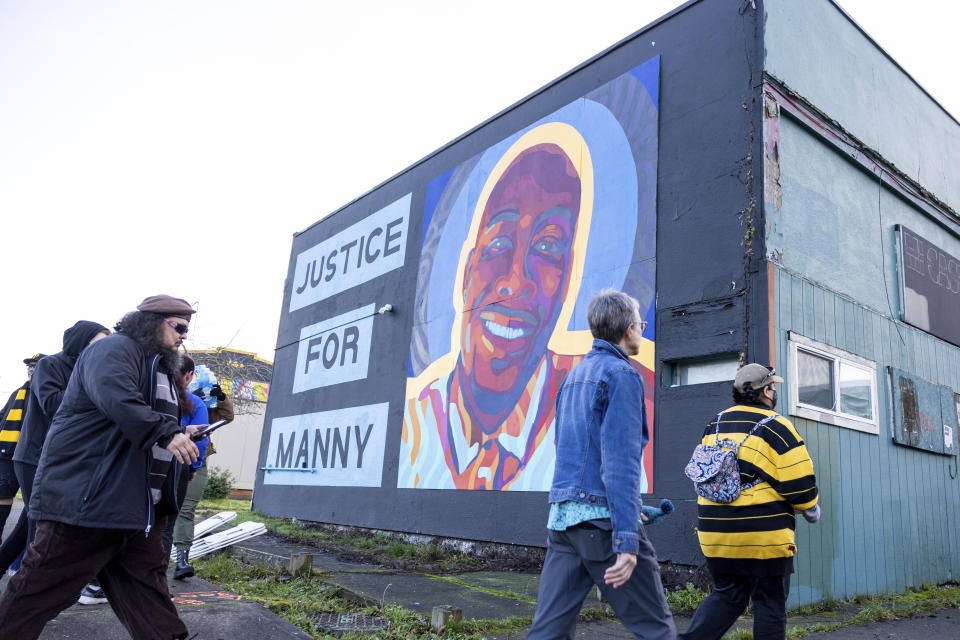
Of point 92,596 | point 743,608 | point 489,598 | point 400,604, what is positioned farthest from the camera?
point 489,598

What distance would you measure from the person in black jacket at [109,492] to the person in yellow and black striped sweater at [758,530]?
258 centimetres

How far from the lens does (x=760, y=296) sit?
233 inches

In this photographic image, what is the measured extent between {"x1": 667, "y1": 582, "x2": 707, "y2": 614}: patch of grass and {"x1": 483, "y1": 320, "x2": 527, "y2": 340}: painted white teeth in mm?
3559

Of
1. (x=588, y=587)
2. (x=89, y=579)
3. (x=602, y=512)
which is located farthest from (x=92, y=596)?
(x=602, y=512)

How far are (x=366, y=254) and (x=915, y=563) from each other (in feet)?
29.6

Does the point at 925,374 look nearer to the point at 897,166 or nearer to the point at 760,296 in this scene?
the point at 897,166

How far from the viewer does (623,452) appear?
2500 millimetres

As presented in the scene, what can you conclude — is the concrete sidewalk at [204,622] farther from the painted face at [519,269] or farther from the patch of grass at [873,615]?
the painted face at [519,269]

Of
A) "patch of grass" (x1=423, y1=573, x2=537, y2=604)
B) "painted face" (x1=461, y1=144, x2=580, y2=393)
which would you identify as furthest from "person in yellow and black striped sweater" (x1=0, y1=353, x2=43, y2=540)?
"painted face" (x1=461, y1=144, x2=580, y2=393)

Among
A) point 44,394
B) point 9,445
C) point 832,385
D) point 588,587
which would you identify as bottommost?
→ point 588,587

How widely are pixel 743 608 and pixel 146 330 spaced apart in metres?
3.18

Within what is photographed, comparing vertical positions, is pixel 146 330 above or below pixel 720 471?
above

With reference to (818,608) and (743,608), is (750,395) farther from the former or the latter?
(818,608)

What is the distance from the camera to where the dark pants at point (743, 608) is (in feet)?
11.0
